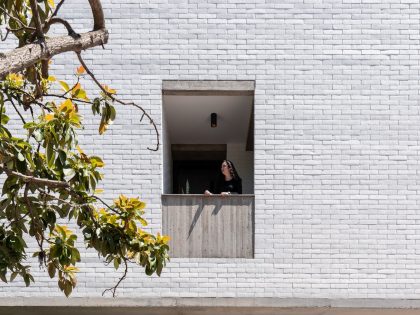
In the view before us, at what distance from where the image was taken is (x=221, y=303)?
31.1ft

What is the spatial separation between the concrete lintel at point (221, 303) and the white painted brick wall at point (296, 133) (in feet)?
0.43

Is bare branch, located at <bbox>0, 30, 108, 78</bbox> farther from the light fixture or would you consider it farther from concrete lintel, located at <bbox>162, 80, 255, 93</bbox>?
the light fixture

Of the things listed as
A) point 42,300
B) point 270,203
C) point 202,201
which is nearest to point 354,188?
point 270,203

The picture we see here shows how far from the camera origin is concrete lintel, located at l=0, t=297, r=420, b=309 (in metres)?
9.45

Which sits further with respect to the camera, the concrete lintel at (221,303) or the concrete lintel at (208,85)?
the concrete lintel at (208,85)

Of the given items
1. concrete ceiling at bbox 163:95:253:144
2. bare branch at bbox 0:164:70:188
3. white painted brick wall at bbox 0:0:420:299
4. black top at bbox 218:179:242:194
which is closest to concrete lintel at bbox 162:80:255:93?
white painted brick wall at bbox 0:0:420:299

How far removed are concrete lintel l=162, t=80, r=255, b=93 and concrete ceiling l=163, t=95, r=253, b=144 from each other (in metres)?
0.27

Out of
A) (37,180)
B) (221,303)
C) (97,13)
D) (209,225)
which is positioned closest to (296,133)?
(209,225)

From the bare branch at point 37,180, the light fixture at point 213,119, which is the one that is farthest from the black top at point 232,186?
the bare branch at point 37,180

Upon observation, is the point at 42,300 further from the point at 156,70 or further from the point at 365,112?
the point at 365,112

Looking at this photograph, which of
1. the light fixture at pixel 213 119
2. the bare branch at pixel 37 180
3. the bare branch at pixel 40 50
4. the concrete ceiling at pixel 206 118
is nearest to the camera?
the bare branch at pixel 40 50

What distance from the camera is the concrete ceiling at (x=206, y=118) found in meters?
10.3

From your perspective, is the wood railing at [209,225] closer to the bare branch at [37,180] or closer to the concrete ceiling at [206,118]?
the concrete ceiling at [206,118]

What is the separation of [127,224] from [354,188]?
13.9ft
